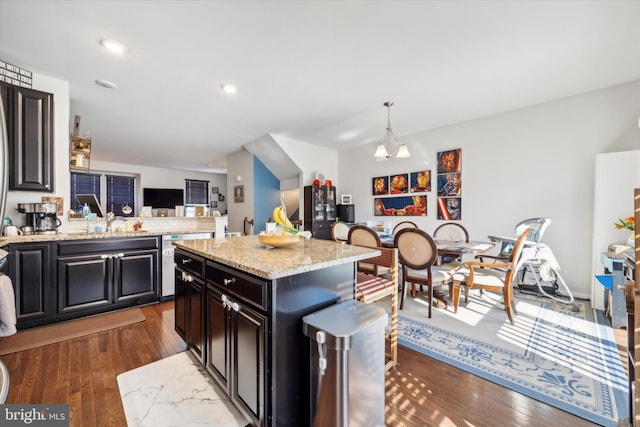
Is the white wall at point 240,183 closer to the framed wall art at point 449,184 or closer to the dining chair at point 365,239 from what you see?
the dining chair at point 365,239

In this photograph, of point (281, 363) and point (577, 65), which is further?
point (577, 65)

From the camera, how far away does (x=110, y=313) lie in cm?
285

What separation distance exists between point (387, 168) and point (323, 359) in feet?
15.4

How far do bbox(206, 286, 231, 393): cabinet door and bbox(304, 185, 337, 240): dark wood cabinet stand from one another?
154 inches

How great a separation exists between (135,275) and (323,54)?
123 inches

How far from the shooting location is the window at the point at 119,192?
8102 millimetres

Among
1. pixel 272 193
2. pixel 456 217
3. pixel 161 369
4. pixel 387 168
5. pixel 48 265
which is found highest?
pixel 387 168

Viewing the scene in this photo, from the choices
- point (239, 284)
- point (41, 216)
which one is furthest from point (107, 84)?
point (239, 284)

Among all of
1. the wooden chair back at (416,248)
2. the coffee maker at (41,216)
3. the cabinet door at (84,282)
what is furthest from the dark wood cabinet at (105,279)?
the wooden chair back at (416,248)

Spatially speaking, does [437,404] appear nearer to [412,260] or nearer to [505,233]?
[412,260]

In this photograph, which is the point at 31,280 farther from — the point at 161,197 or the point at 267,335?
the point at 161,197

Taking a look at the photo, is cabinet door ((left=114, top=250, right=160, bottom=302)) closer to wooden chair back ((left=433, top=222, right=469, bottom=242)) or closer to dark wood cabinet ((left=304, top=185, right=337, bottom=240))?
dark wood cabinet ((left=304, top=185, right=337, bottom=240))

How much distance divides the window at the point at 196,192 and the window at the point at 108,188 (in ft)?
5.14

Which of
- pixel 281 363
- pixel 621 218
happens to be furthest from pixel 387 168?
pixel 281 363
